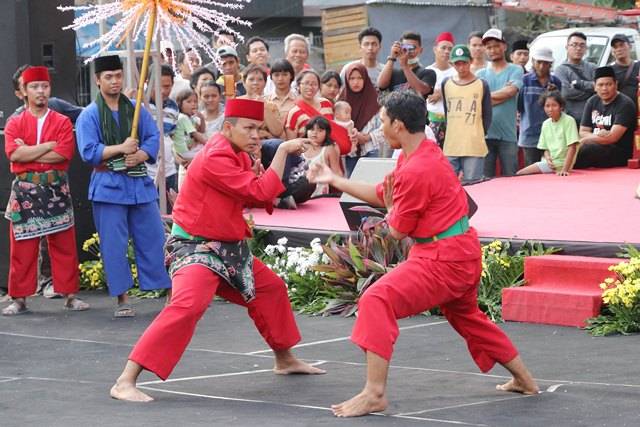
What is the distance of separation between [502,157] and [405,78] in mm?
1492

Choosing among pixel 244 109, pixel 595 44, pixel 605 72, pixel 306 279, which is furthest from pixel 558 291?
pixel 595 44

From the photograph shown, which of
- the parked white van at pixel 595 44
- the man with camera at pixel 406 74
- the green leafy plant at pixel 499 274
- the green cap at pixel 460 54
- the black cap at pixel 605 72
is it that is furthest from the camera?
the parked white van at pixel 595 44

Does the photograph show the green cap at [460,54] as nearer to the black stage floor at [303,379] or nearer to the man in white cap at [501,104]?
the man in white cap at [501,104]

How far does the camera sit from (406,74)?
13.8 meters

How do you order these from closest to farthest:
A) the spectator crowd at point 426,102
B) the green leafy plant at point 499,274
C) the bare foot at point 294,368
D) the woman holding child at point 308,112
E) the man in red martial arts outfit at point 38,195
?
1. the bare foot at point 294,368
2. the green leafy plant at point 499,274
3. the man in red martial arts outfit at point 38,195
4. the spectator crowd at point 426,102
5. the woman holding child at point 308,112

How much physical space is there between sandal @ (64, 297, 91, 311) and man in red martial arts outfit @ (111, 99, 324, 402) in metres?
3.19

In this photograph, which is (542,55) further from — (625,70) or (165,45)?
(165,45)

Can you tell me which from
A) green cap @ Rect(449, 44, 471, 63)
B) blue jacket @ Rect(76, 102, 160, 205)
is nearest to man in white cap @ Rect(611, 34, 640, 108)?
green cap @ Rect(449, 44, 471, 63)

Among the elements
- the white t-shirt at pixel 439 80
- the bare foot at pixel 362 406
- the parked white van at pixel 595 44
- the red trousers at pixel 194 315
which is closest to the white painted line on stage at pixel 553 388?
the bare foot at pixel 362 406

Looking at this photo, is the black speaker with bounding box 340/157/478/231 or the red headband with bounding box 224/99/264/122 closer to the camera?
the red headband with bounding box 224/99/264/122

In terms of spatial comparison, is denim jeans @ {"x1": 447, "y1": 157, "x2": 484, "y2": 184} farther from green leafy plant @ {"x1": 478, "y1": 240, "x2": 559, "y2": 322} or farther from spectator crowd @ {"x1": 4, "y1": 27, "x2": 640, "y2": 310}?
green leafy plant @ {"x1": 478, "y1": 240, "x2": 559, "y2": 322}

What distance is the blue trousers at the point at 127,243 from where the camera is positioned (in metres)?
10.3

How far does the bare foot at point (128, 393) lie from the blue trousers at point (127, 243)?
343cm

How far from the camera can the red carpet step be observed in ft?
29.6
